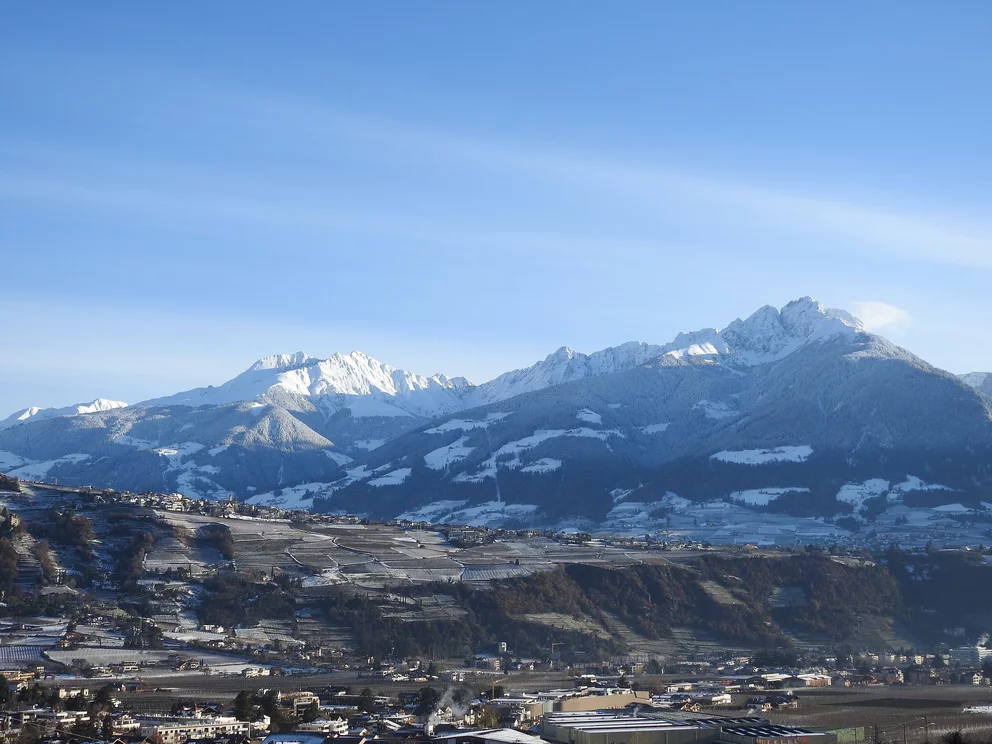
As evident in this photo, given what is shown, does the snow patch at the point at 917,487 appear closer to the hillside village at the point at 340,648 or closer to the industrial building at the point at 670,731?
the hillside village at the point at 340,648

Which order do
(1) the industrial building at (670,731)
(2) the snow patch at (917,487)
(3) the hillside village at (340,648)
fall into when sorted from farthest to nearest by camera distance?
(2) the snow patch at (917,487)
(3) the hillside village at (340,648)
(1) the industrial building at (670,731)

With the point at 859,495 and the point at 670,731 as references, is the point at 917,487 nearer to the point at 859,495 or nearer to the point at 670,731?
the point at 859,495

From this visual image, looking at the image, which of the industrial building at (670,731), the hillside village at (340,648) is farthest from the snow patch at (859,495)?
the industrial building at (670,731)

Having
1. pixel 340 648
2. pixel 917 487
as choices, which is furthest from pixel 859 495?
pixel 340 648

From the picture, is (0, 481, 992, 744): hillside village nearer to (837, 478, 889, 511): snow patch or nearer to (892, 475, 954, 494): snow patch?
(837, 478, 889, 511): snow patch

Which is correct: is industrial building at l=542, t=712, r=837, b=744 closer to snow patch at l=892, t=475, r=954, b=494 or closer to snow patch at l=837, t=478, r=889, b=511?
snow patch at l=837, t=478, r=889, b=511

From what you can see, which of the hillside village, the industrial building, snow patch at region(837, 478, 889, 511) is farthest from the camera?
snow patch at region(837, 478, 889, 511)

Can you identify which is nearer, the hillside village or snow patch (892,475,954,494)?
the hillside village

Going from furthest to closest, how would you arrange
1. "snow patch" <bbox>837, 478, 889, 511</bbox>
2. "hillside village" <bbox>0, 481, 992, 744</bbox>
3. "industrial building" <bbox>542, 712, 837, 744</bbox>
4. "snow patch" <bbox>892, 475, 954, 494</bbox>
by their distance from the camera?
"snow patch" <bbox>892, 475, 954, 494</bbox>, "snow patch" <bbox>837, 478, 889, 511</bbox>, "hillside village" <bbox>0, 481, 992, 744</bbox>, "industrial building" <bbox>542, 712, 837, 744</bbox>

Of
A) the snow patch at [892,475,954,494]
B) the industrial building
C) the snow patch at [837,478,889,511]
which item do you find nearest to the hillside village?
the industrial building

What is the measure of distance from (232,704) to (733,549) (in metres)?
80.2

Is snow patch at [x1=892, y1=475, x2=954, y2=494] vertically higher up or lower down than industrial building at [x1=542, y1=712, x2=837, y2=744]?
higher up

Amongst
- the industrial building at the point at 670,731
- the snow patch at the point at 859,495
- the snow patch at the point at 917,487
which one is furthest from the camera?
the snow patch at the point at 917,487

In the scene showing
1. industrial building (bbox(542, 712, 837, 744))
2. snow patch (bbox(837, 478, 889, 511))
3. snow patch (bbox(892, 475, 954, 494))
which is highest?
snow patch (bbox(892, 475, 954, 494))
